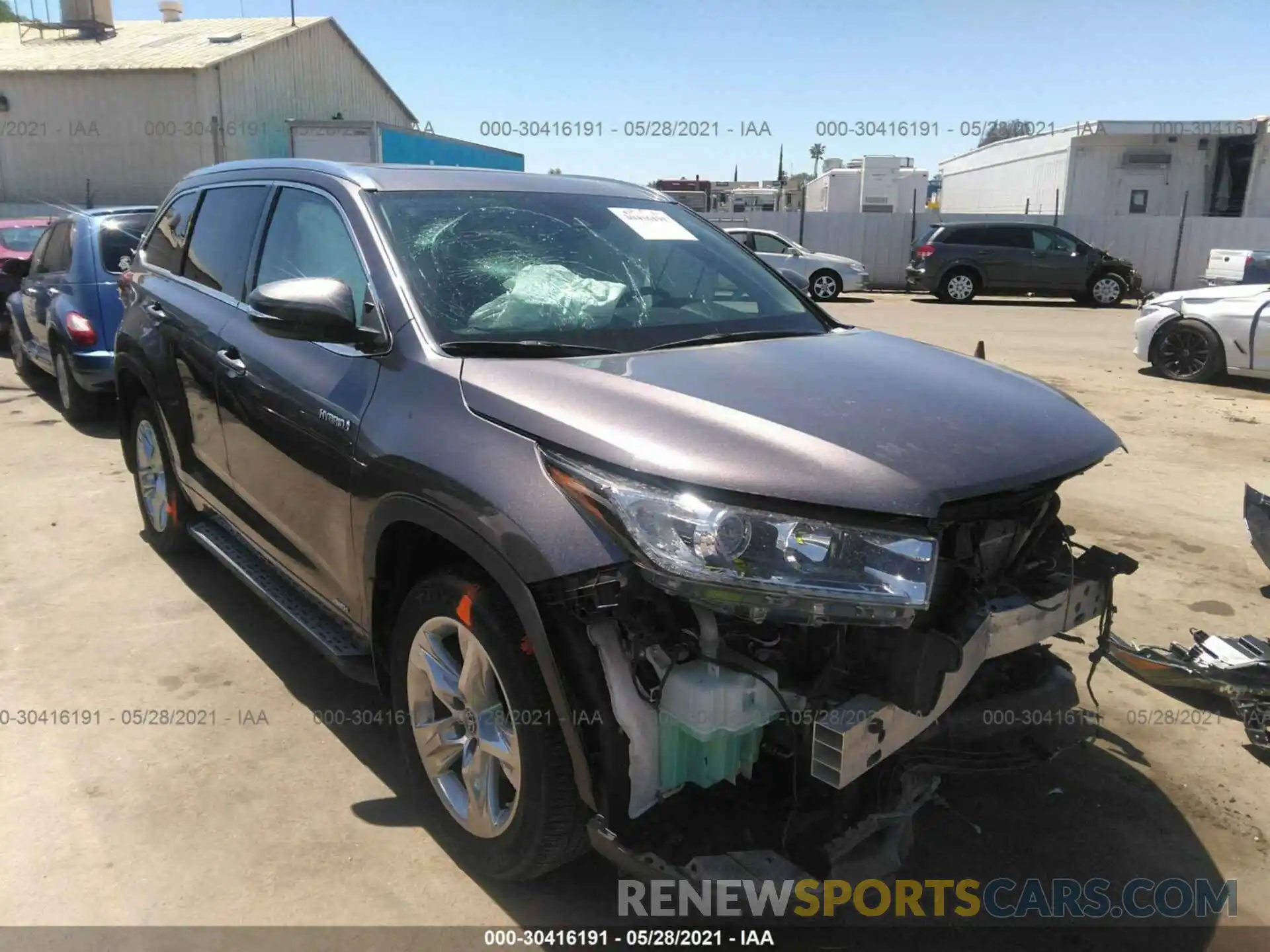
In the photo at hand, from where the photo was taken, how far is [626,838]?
2066 millimetres

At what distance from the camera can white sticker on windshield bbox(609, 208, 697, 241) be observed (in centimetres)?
351

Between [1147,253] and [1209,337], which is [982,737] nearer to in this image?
[1209,337]

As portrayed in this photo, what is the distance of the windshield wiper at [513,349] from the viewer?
257cm

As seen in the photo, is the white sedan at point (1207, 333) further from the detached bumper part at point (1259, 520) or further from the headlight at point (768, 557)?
the headlight at point (768, 557)

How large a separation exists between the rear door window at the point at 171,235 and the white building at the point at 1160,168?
2666cm

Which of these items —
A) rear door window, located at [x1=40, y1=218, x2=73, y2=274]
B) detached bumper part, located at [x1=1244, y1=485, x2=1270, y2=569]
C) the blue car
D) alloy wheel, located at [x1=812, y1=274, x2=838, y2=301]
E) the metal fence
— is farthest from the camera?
the metal fence

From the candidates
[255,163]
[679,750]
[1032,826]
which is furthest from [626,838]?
[255,163]

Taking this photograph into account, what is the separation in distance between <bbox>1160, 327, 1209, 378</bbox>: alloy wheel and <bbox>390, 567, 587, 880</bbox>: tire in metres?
10.1

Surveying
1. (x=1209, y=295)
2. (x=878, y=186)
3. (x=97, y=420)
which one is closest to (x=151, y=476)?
(x=97, y=420)

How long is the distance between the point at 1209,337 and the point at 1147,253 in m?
16.5

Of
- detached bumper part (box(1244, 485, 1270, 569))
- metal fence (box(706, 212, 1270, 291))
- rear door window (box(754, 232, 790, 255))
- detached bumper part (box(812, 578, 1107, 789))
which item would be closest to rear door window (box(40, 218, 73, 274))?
detached bumper part (box(812, 578, 1107, 789))

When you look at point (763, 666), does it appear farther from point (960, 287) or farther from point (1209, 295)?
point (960, 287)

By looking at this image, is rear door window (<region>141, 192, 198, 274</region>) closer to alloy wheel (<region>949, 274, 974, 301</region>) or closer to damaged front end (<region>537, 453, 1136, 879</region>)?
damaged front end (<region>537, 453, 1136, 879</region>)

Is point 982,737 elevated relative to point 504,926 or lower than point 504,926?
elevated
